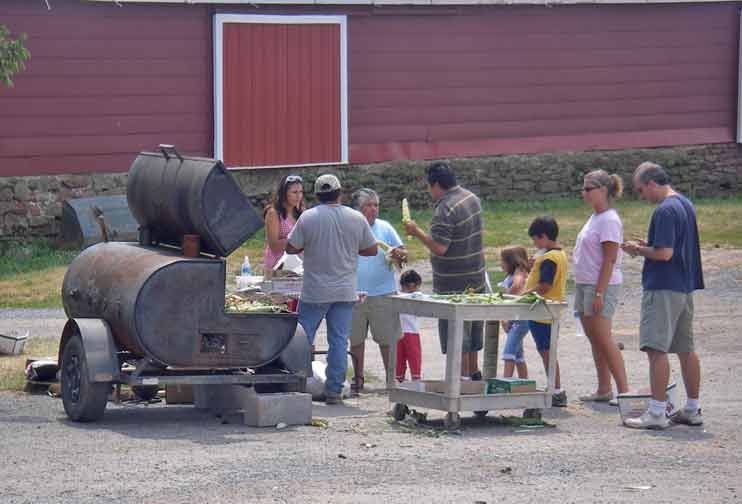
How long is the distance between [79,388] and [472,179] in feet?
42.4

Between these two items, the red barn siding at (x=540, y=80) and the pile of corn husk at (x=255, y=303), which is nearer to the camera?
the pile of corn husk at (x=255, y=303)

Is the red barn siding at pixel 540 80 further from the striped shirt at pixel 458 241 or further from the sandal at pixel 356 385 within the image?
the striped shirt at pixel 458 241

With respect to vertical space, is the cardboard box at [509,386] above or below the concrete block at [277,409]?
above

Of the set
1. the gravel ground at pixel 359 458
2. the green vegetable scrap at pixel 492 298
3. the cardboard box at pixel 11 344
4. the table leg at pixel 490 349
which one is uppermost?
the green vegetable scrap at pixel 492 298

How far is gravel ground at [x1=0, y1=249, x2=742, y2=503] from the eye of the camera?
739cm

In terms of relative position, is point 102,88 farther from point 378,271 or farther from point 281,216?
point 378,271

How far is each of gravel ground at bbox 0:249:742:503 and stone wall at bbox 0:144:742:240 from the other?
8029 millimetres

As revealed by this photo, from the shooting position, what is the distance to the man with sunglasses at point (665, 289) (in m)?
9.19

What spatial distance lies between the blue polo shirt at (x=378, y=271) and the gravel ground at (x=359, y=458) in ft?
3.02

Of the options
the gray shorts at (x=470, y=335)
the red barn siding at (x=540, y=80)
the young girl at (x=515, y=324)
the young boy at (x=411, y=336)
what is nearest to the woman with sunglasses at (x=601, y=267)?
the young girl at (x=515, y=324)

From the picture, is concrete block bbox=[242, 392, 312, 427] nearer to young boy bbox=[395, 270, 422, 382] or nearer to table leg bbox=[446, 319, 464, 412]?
table leg bbox=[446, 319, 464, 412]

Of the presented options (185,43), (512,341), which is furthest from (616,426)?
(185,43)

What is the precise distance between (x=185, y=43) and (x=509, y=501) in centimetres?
1318

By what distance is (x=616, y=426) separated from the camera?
30.9ft
